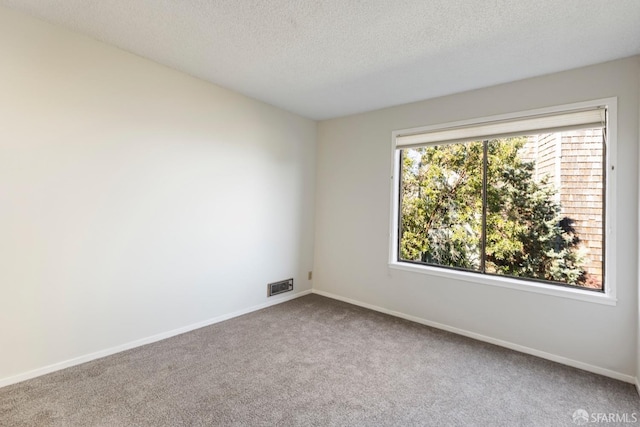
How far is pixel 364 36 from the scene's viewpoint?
2.17 meters

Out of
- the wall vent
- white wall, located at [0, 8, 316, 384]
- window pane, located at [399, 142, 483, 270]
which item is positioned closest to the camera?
white wall, located at [0, 8, 316, 384]

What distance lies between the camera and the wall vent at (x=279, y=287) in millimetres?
3751

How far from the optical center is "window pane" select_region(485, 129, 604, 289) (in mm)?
2555

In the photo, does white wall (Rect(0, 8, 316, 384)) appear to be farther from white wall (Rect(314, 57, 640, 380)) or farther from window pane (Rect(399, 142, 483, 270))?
window pane (Rect(399, 142, 483, 270))

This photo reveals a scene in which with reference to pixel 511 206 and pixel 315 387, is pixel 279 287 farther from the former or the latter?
pixel 511 206

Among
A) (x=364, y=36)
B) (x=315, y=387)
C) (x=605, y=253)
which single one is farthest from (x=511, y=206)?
(x=315, y=387)

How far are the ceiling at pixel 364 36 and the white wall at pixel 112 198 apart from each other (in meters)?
0.32

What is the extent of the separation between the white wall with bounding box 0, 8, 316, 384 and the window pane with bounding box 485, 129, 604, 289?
102 inches

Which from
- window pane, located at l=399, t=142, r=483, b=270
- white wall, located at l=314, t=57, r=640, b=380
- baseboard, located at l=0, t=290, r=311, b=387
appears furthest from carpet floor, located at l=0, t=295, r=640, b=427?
window pane, located at l=399, t=142, r=483, b=270

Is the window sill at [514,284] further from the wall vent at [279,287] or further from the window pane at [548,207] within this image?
the wall vent at [279,287]

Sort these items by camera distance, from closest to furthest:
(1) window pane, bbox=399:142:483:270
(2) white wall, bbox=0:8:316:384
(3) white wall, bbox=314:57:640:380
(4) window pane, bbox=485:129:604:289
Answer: (2) white wall, bbox=0:8:316:384, (3) white wall, bbox=314:57:640:380, (4) window pane, bbox=485:129:604:289, (1) window pane, bbox=399:142:483:270

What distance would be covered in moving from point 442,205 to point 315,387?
93.7 inches

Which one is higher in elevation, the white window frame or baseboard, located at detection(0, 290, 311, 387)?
the white window frame

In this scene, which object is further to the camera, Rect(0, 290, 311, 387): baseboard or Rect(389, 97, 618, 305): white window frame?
Rect(389, 97, 618, 305): white window frame
